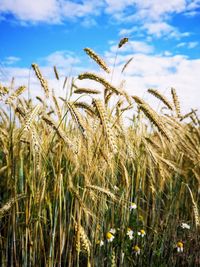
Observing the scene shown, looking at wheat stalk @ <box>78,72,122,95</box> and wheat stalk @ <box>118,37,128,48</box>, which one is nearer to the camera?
wheat stalk @ <box>78,72,122,95</box>

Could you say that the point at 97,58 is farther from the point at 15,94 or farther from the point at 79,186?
the point at 79,186

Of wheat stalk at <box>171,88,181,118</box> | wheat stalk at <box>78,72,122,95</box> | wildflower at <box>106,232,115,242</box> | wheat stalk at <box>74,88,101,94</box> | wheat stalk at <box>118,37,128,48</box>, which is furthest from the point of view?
wheat stalk at <box>171,88,181,118</box>

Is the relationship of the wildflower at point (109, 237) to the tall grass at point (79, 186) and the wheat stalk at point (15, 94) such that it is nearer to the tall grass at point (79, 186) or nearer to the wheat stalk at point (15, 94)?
the tall grass at point (79, 186)

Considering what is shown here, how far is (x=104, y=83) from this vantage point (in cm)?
204

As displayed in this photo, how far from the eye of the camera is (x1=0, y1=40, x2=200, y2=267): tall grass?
196cm

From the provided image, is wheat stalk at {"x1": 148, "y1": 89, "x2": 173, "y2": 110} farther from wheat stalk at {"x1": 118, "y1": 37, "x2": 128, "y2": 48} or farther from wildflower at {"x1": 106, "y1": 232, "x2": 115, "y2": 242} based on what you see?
wildflower at {"x1": 106, "y1": 232, "x2": 115, "y2": 242}

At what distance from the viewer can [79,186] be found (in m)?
2.25

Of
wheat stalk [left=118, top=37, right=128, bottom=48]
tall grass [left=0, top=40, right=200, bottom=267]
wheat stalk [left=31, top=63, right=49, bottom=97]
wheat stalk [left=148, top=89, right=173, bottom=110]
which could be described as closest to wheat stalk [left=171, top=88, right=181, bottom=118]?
tall grass [left=0, top=40, right=200, bottom=267]

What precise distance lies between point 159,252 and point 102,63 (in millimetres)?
1620

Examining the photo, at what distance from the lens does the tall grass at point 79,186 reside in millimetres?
1958

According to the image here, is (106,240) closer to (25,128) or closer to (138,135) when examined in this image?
(138,135)

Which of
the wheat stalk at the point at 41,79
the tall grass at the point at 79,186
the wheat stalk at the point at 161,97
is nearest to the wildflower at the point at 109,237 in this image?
the tall grass at the point at 79,186

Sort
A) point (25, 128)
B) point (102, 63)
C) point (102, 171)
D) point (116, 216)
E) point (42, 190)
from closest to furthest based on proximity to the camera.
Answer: point (25, 128) < point (42, 190) < point (102, 63) < point (102, 171) < point (116, 216)

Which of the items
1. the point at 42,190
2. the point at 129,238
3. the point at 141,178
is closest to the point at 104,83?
the point at 42,190
